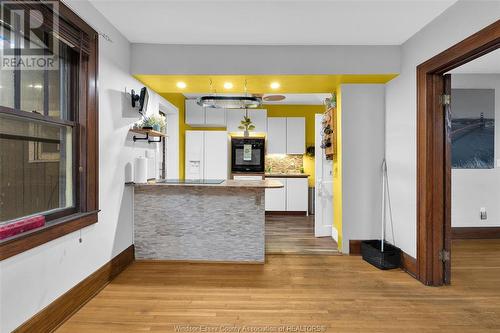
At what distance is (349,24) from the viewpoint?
2594 mm

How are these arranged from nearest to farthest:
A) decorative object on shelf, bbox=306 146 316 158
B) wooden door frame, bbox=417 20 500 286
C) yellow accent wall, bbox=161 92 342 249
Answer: wooden door frame, bbox=417 20 500 286 → yellow accent wall, bbox=161 92 342 249 → decorative object on shelf, bbox=306 146 316 158

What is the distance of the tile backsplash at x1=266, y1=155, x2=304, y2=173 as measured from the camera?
6387 millimetres

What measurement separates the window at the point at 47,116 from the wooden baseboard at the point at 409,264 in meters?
3.12

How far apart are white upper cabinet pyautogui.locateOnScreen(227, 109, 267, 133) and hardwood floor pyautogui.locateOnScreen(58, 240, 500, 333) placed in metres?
3.27

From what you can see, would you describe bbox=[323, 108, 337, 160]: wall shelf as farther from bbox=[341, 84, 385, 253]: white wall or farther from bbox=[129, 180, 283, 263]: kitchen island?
bbox=[129, 180, 283, 263]: kitchen island

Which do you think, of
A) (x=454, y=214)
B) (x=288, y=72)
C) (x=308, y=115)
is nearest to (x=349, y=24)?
(x=288, y=72)

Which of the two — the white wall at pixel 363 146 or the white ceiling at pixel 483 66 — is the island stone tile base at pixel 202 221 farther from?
the white ceiling at pixel 483 66

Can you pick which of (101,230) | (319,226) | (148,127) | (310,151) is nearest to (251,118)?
(310,151)

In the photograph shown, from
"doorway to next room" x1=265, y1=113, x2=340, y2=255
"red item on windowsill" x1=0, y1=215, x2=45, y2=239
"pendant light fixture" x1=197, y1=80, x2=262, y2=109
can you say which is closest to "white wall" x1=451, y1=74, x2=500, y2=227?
"doorway to next room" x1=265, y1=113, x2=340, y2=255

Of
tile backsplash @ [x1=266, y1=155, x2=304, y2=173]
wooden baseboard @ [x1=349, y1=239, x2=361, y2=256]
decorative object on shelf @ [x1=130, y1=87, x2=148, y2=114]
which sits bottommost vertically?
wooden baseboard @ [x1=349, y1=239, x2=361, y2=256]

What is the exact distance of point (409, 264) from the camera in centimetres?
290

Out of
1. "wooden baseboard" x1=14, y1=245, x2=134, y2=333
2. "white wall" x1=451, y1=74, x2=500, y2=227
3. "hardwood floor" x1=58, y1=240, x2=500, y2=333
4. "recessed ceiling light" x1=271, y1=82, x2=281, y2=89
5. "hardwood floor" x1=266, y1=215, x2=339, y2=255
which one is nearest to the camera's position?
"wooden baseboard" x1=14, y1=245, x2=134, y2=333

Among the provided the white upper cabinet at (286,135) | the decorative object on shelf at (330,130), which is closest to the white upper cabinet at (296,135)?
the white upper cabinet at (286,135)

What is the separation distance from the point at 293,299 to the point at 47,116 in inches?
94.0
